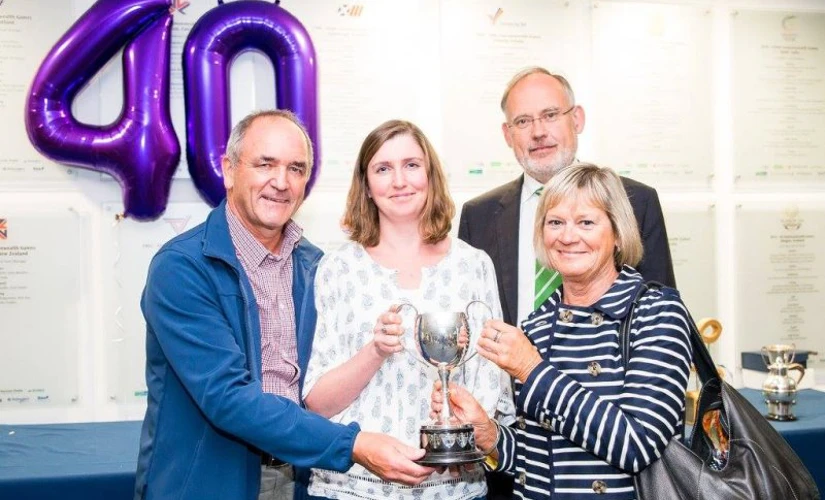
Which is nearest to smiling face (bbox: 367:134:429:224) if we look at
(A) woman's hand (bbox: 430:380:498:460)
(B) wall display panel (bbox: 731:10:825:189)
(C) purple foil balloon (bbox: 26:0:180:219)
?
(A) woman's hand (bbox: 430:380:498:460)

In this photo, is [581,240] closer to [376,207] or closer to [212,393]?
[376,207]

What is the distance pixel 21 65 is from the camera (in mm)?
3264

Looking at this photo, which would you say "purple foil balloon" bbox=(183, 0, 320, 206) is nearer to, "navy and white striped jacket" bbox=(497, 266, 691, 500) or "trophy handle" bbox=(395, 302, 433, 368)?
"trophy handle" bbox=(395, 302, 433, 368)

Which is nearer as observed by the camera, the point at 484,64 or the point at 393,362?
the point at 393,362

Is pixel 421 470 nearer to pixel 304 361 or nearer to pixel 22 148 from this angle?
pixel 304 361

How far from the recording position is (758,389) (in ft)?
12.2

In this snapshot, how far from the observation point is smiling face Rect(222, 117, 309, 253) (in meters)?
2.13

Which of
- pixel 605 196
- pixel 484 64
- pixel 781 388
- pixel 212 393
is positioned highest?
pixel 484 64

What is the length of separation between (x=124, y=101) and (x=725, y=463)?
2566 mm

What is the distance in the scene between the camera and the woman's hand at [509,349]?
1.67 meters

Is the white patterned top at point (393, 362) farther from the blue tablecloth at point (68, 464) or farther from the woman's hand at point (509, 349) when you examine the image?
the blue tablecloth at point (68, 464)

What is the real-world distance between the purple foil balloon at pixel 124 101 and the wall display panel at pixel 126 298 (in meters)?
0.16

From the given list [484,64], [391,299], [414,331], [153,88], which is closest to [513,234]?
[391,299]

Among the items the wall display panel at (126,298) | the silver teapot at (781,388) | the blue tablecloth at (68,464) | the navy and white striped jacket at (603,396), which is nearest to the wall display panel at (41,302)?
the wall display panel at (126,298)
